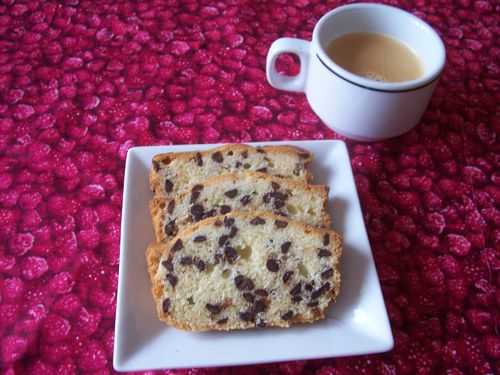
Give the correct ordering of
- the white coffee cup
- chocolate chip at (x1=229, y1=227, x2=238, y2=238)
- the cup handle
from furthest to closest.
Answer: the cup handle, the white coffee cup, chocolate chip at (x1=229, y1=227, x2=238, y2=238)

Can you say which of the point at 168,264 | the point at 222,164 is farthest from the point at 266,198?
the point at 168,264

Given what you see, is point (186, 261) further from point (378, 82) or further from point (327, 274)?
point (378, 82)

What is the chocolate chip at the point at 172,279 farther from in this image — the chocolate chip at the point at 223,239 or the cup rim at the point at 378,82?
the cup rim at the point at 378,82

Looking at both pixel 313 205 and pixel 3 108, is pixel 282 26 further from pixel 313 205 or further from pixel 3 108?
pixel 3 108

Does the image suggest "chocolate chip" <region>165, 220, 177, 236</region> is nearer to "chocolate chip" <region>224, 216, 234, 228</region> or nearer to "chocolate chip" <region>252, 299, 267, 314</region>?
"chocolate chip" <region>224, 216, 234, 228</region>

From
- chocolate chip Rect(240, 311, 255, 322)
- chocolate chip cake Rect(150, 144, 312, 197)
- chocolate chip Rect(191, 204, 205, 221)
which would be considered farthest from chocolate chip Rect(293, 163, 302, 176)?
chocolate chip Rect(240, 311, 255, 322)
